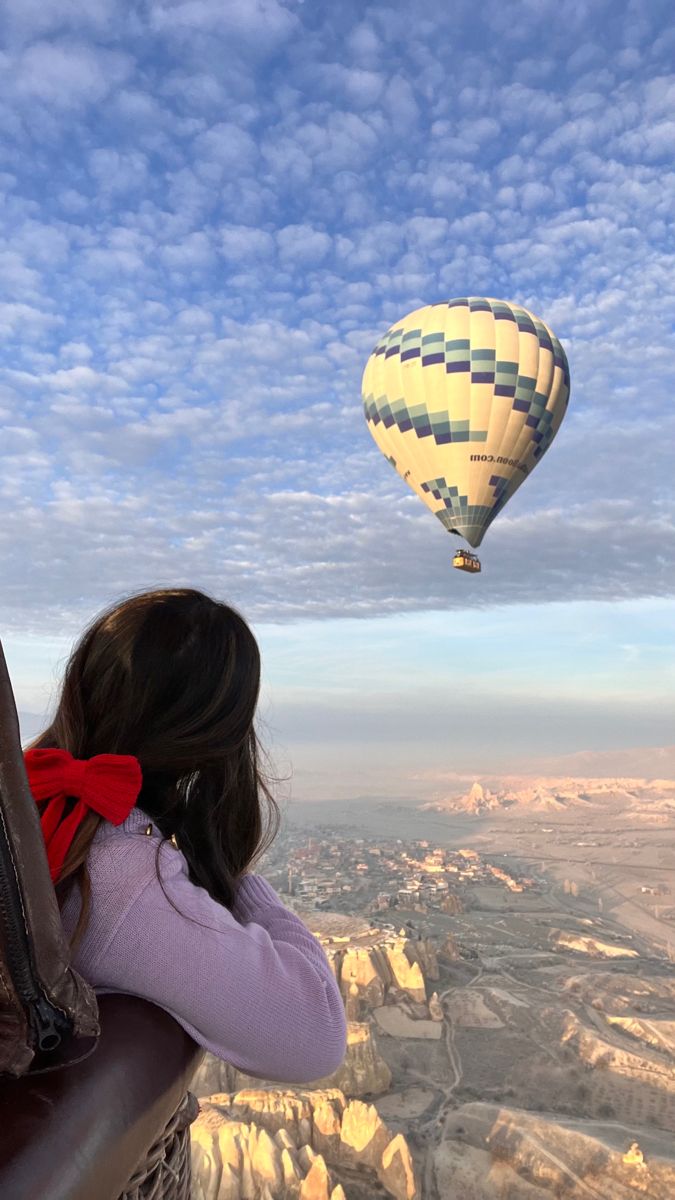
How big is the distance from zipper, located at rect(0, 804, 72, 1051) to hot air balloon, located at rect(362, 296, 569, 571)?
484 inches

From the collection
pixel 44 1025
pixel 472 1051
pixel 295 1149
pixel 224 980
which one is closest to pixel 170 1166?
pixel 224 980

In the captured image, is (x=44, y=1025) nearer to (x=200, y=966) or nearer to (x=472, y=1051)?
(x=200, y=966)

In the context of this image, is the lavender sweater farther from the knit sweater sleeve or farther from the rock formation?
the rock formation

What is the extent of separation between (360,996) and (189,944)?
21.7 m

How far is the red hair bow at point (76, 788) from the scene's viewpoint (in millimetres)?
858

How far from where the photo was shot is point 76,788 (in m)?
0.88

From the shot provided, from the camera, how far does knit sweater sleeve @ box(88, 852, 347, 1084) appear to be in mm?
809

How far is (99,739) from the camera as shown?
3.45 ft

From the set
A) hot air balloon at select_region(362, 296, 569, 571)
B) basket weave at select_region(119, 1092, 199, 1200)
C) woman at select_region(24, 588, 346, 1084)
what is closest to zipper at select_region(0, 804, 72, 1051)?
woman at select_region(24, 588, 346, 1084)

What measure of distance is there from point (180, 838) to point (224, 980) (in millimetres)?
298

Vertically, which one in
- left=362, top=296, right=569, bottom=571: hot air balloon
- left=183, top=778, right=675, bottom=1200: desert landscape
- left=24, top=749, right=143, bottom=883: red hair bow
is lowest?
left=183, top=778, right=675, bottom=1200: desert landscape

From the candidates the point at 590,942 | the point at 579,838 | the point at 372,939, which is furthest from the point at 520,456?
the point at 579,838

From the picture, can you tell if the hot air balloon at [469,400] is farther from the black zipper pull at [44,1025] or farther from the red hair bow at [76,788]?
the black zipper pull at [44,1025]

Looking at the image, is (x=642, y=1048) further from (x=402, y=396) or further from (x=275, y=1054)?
(x=275, y=1054)
